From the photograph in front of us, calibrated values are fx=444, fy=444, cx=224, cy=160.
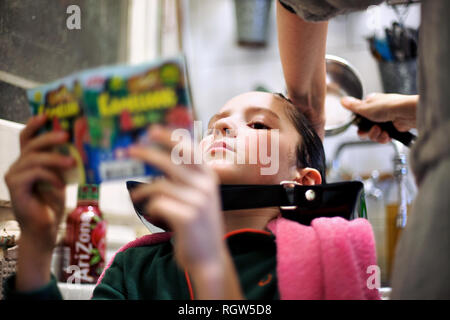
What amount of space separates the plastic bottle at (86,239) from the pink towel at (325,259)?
0.41m

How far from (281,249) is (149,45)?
122cm

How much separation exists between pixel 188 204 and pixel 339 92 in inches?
22.6

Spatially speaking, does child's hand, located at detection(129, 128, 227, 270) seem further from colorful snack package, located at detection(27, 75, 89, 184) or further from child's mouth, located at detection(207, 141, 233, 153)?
child's mouth, located at detection(207, 141, 233, 153)

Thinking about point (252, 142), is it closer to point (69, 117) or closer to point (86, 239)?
point (69, 117)

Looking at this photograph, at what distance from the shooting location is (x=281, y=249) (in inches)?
21.4

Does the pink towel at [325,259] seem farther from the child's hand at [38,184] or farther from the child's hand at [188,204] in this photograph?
the child's hand at [38,184]

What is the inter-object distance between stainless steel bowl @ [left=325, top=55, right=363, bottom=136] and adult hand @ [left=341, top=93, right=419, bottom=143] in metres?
0.03

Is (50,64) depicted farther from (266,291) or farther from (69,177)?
(266,291)

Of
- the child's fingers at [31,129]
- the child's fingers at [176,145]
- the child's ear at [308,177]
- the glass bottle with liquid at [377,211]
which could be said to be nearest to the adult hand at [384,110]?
the child's ear at [308,177]

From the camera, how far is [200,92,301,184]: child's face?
619 mm

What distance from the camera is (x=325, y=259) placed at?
1.70 feet

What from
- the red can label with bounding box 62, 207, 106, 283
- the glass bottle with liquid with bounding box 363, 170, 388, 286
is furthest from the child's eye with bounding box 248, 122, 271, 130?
the glass bottle with liquid with bounding box 363, 170, 388, 286

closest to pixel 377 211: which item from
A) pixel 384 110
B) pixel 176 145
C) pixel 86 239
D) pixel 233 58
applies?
pixel 233 58

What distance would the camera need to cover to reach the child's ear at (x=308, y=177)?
74cm
